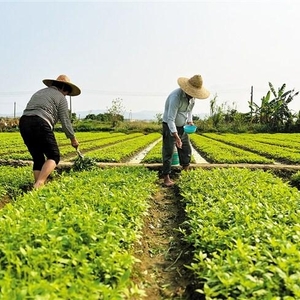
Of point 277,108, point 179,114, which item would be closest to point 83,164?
point 179,114

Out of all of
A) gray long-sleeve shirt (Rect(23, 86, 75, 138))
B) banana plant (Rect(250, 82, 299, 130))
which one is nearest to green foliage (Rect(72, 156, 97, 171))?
gray long-sleeve shirt (Rect(23, 86, 75, 138))

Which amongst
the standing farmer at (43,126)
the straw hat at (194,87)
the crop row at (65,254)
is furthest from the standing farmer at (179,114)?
the crop row at (65,254)

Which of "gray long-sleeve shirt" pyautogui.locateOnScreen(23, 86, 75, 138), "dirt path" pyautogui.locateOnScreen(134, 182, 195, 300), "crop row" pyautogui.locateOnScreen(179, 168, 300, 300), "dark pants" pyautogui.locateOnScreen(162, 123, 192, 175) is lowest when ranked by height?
"dirt path" pyautogui.locateOnScreen(134, 182, 195, 300)

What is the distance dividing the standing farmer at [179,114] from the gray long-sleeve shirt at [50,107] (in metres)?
1.77

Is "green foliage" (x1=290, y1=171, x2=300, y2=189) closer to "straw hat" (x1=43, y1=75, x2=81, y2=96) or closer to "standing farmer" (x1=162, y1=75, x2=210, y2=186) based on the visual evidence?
"standing farmer" (x1=162, y1=75, x2=210, y2=186)

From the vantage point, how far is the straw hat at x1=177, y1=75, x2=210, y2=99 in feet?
20.5

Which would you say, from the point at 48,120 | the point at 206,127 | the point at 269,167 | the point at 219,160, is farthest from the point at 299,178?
the point at 206,127

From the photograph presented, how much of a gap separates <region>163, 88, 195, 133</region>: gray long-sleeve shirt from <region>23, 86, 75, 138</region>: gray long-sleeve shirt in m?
1.74

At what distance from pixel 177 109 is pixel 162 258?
11.6 ft

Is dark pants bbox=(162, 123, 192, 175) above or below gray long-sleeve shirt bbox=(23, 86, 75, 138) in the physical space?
below

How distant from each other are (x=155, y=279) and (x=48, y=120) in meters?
3.26

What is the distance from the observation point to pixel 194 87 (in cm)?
637

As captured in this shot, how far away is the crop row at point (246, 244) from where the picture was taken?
2.04 metres

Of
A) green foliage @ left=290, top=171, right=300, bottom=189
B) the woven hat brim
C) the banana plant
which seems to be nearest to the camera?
the woven hat brim
